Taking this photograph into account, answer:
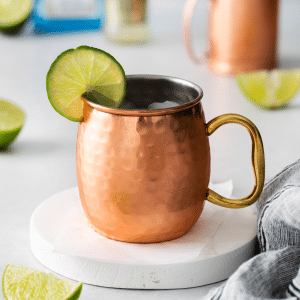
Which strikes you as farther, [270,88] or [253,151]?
[270,88]

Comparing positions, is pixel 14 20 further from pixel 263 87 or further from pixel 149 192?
pixel 149 192

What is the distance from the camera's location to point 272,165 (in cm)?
71

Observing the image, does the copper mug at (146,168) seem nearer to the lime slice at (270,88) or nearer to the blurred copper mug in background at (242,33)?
the lime slice at (270,88)

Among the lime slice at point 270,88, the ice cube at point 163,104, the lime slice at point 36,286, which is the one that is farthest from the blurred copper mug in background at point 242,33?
the lime slice at point 36,286

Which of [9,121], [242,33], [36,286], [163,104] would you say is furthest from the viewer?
[242,33]

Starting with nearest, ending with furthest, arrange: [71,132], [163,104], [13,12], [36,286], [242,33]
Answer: [36,286]
[163,104]
[71,132]
[242,33]
[13,12]

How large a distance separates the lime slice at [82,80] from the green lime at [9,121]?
0.29 metres

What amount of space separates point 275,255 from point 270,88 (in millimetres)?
554

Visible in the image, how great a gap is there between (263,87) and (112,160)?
56 centimetres

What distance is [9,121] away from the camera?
722 mm

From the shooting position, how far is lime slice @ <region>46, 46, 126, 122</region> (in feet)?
1.44

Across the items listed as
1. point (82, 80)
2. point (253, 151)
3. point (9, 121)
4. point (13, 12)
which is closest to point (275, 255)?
point (253, 151)

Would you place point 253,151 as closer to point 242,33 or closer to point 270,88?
point 270,88

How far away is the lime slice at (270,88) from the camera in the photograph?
907 mm
